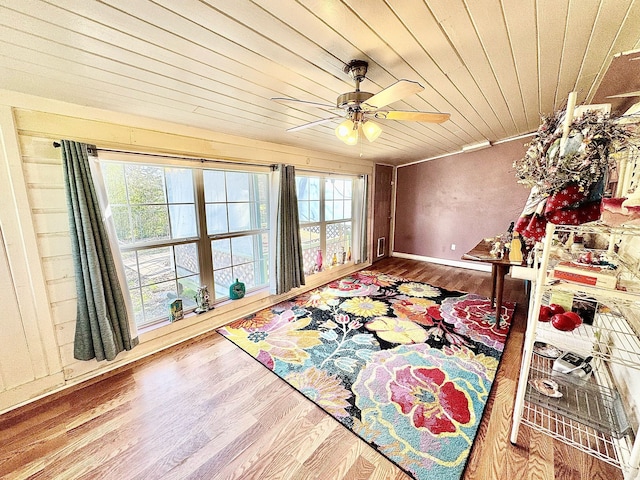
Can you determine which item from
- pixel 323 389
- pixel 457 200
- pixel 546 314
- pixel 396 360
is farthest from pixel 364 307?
pixel 457 200

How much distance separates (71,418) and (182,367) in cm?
71

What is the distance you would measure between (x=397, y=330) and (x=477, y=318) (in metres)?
1.03

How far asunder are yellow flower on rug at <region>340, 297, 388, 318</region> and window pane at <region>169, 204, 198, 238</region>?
202 cm

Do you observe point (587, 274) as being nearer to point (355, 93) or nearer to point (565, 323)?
point (565, 323)

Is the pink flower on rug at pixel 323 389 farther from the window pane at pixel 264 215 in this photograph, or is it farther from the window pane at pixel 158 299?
the window pane at pixel 264 215

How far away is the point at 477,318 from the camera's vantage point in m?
3.01

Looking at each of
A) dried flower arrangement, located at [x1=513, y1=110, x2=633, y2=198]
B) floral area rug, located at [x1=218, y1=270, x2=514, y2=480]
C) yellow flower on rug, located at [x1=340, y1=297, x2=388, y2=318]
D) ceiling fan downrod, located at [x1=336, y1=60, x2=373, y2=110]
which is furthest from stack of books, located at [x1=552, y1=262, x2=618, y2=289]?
yellow flower on rug, located at [x1=340, y1=297, x2=388, y2=318]

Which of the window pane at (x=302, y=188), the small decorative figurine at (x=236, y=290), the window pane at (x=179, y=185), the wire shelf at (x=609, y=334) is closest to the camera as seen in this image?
the wire shelf at (x=609, y=334)

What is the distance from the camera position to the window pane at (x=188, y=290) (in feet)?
9.02

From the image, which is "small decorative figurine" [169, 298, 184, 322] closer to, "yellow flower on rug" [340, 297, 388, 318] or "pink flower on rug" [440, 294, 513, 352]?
"yellow flower on rug" [340, 297, 388, 318]

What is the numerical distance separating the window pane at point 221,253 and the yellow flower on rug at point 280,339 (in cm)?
71

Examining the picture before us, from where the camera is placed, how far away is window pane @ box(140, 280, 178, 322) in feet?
8.29

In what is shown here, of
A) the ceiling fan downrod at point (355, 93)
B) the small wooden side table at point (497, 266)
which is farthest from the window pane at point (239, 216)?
the small wooden side table at point (497, 266)

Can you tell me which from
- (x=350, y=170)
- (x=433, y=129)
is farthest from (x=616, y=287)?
(x=350, y=170)
